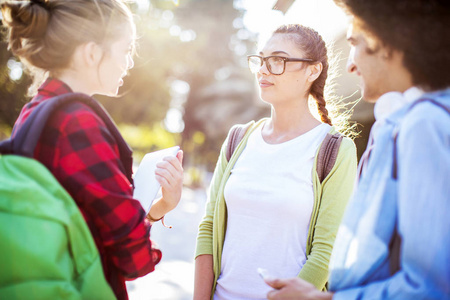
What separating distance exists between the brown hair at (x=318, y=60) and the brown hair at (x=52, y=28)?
1188 mm

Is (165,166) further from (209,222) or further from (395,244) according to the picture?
(395,244)

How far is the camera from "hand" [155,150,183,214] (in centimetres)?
181

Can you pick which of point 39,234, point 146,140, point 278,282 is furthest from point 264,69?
point 146,140

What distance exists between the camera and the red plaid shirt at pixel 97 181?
4.48 ft

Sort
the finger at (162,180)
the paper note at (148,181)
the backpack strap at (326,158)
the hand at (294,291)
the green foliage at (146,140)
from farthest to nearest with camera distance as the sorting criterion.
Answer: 1. the green foliage at (146,140)
2. the backpack strap at (326,158)
3. the finger at (162,180)
4. the paper note at (148,181)
5. the hand at (294,291)

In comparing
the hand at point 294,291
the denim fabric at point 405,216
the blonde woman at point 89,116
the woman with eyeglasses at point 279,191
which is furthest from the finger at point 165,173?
the denim fabric at point 405,216

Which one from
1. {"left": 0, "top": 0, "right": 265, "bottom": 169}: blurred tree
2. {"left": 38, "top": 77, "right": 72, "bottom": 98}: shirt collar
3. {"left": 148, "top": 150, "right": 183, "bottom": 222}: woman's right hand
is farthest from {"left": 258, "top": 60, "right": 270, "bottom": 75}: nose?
{"left": 0, "top": 0, "right": 265, "bottom": 169}: blurred tree

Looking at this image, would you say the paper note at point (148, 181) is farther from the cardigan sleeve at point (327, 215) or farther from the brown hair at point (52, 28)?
the cardigan sleeve at point (327, 215)

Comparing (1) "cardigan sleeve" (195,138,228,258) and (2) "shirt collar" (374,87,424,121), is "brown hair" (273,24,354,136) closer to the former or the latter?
(1) "cardigan sleeve" (195,138,228,258)

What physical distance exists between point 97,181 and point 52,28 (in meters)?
0.62

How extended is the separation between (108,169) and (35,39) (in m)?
0.59

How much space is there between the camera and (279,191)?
80.6 inches

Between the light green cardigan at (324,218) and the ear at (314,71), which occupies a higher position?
the ear at (314,71)

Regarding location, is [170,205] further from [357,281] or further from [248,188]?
[357,281]
